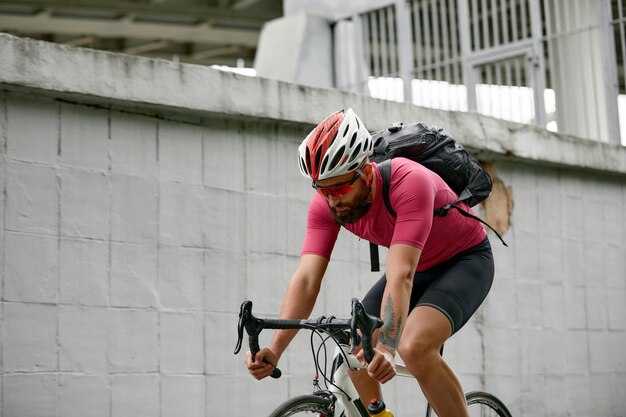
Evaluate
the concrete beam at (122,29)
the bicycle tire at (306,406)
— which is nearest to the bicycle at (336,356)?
the bicycle tire at (306,406)

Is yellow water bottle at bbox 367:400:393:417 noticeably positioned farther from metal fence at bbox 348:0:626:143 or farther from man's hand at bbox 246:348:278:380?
metal fence at bbox 348:0:626:143

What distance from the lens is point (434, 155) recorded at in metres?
4.85

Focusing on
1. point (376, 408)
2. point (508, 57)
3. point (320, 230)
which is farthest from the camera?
point (508, 57)

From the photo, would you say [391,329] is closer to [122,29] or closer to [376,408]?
[376,408]

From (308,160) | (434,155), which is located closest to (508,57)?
(434,155)

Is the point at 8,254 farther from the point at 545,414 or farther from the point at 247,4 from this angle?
the point at 247,4

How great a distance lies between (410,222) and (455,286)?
0.55m

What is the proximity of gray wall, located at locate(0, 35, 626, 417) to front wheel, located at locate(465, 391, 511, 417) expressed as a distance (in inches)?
60.3

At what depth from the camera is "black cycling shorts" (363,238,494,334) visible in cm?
457

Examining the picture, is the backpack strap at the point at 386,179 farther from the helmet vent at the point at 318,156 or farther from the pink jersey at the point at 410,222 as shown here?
the helmet vent at the point at 318,156

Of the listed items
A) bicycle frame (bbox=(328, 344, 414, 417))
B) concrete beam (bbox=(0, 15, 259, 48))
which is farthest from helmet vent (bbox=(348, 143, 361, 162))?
concrete beam (bbox=(0, 15, 259, 48))

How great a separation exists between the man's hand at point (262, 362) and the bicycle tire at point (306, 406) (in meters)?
0.17

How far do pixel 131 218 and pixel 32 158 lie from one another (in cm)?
68

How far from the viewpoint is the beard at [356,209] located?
4.32m
